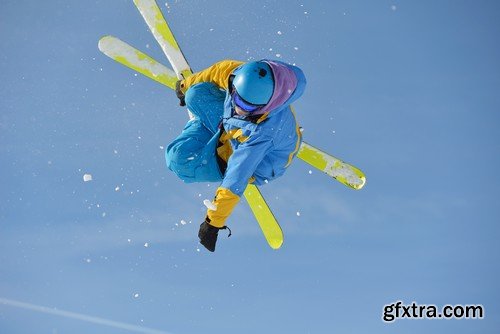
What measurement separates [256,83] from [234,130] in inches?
28.6

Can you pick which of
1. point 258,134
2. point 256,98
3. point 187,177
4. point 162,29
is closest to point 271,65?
point 256,98

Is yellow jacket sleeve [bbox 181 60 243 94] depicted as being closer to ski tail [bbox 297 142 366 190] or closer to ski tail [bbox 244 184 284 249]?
ski tail [bbox 297 142 366 190]

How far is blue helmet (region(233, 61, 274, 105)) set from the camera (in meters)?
4.66

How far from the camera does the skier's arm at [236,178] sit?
16.2ft

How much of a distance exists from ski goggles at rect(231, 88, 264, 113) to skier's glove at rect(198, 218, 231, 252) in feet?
3.29

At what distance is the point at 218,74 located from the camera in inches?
222

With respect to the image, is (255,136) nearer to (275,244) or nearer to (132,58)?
(275,244)

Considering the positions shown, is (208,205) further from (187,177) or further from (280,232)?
(280,232)

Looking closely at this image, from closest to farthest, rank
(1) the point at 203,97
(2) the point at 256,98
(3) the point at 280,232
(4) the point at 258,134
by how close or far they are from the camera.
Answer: (2) the point at 256,98 < (4) the point at 258,134 < (1) the point at 203,97 < (3) the point at 280,232

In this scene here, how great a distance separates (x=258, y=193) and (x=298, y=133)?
1572mm

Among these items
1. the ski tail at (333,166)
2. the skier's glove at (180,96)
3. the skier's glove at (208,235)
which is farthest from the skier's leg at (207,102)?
the ski tail at (333,166)

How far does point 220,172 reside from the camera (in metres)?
5.64

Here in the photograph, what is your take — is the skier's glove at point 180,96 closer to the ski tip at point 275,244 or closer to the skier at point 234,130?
the skier at point 234,130

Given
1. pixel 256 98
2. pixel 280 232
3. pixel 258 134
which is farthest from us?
pixel 280 232
